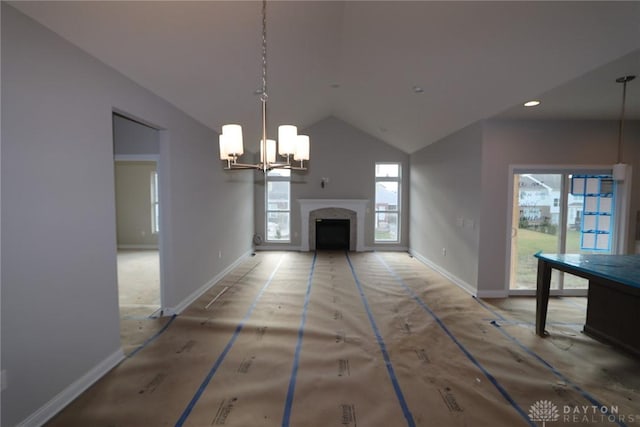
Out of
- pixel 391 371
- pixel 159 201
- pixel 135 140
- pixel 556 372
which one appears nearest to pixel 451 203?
pixel 556 372

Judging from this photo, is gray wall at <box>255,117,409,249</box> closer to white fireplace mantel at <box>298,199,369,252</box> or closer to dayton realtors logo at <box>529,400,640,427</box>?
white fireplace mantel at <box>298,199,369,252</box>

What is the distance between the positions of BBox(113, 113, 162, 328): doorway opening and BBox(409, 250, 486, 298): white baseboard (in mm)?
4271

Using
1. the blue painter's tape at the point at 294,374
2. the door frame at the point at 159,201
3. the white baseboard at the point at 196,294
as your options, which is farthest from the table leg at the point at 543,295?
the door frame at the point at 159,201

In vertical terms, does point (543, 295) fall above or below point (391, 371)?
above

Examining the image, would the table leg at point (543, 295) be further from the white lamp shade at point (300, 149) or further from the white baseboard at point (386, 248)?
the white baseboard at point (386, 248)

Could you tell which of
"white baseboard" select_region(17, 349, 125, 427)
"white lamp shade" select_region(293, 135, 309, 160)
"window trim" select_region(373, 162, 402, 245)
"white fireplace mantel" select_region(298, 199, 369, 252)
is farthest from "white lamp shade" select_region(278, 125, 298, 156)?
"window trim" select_region(373, 162, 402, 245)

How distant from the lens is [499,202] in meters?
4.20

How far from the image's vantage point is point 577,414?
2.04 metres

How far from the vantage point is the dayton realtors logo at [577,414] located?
Answer: 1990mm

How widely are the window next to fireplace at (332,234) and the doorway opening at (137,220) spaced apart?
383 cm

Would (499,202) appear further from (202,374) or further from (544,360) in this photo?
(202,374)

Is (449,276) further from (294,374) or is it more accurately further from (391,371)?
(294,374)

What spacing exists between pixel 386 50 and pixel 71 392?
13.6 feet

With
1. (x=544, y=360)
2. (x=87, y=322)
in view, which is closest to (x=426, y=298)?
(x=544, y=360)
